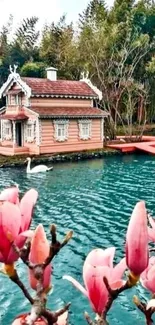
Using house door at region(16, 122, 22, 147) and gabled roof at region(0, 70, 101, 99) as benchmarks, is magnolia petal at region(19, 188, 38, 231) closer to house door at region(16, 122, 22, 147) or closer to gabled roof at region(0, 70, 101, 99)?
gabled roof at region(0, 70, 101, 99)

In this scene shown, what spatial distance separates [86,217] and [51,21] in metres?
26.9

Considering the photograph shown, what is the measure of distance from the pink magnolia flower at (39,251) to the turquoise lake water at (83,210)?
4.11 metres

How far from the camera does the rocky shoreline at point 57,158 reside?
14.9 m

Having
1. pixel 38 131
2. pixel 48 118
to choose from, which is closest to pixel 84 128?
pixel 48 118

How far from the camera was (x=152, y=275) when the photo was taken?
0.62 metres

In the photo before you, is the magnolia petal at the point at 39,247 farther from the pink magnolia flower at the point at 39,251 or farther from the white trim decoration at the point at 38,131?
the white trim decoration at the point at 38,131

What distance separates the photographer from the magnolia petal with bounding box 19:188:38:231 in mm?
592

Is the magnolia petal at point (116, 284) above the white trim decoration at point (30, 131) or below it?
above

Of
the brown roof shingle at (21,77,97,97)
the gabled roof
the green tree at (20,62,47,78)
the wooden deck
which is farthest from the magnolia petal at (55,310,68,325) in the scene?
the green tree at (20,62,47,78)

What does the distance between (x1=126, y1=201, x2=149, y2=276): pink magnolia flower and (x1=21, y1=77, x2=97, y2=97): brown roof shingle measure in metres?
16.2

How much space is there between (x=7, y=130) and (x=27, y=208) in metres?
17.7

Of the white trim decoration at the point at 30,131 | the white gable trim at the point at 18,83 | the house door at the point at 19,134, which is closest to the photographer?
the white gable trim at the point at 18,83

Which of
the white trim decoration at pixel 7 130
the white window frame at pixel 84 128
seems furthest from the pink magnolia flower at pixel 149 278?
the white trim decoration at pixel 7 130

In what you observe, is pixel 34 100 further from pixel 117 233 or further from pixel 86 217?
pixel 117 233
